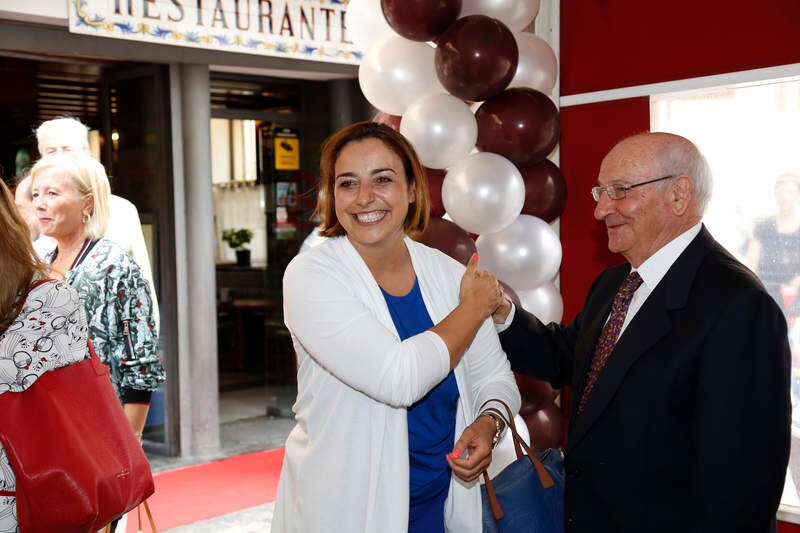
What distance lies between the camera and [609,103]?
3141 mm

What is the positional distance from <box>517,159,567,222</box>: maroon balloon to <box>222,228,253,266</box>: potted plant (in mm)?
4054

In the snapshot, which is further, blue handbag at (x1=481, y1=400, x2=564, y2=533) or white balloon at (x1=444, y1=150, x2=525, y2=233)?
white balloon at (x1=444, y1=150, x2=525, y2=233)

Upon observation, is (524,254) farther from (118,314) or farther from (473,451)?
(118,314)

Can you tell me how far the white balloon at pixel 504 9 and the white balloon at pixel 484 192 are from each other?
52 centimetres

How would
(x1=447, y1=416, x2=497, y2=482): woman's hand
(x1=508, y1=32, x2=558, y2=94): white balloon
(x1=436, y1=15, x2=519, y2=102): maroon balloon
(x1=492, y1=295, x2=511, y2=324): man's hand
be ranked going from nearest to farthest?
(x1=447, y1=416, x2=497, y2=482): woman's hand → (x1=492, y1=295, x2=511, y2=324): man's hand → (x1=436, y1=15, x2=519, y2=102): maroon balloon → (x1=508, y1=32, x2=558, y2=94): white balloon

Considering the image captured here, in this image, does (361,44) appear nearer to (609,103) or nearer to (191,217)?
(609,103)

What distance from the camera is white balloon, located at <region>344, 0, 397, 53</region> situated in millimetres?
3434

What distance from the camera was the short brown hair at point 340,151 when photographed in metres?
1.92

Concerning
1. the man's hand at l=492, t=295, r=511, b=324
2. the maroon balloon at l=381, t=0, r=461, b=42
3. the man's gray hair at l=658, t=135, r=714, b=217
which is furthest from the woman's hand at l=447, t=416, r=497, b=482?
the maroon balloon at l=381, t=0, r=461, b=42

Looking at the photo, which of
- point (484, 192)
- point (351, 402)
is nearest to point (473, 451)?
point (351, 402)

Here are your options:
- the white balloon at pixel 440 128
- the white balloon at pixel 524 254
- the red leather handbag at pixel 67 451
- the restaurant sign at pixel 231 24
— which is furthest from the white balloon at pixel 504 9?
the restaurant sign at pixel 231 24

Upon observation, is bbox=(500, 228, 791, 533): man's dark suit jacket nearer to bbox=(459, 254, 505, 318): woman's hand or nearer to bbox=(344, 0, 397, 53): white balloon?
bbox=(459, 254, 505, 318): woman's hand

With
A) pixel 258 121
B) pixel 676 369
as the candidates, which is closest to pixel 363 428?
pixel 676 369

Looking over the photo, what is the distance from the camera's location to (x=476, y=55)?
9.45 feet
